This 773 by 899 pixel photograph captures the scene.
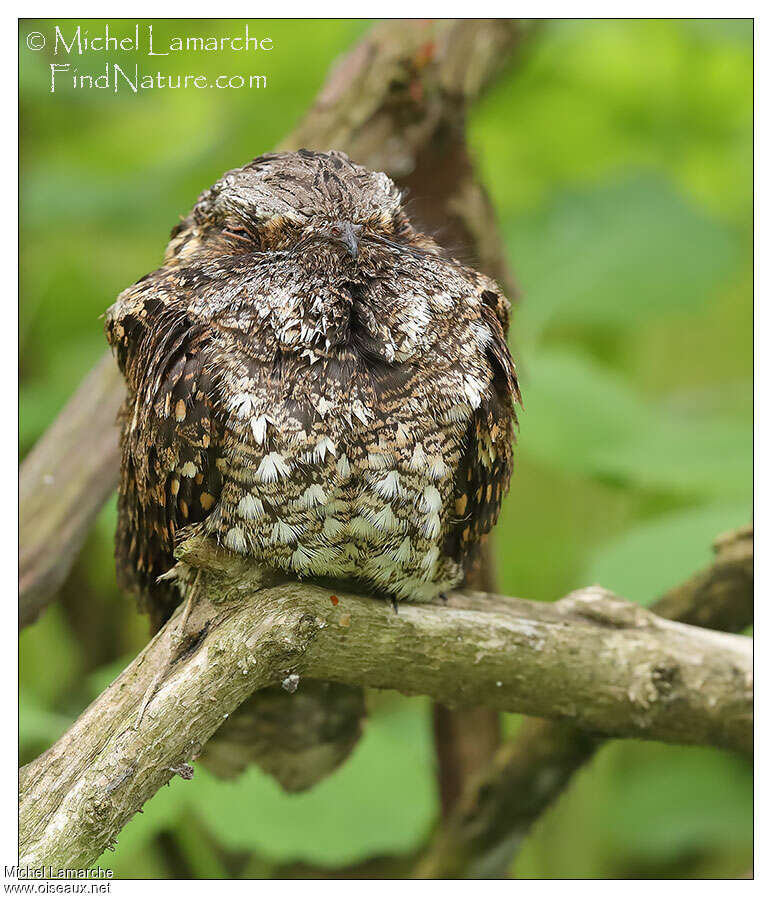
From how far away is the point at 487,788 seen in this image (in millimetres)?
1806

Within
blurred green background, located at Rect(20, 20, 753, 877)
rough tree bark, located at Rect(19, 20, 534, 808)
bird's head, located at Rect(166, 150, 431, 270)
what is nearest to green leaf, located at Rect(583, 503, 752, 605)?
blurred green background, located at Rect(20, 20, 753, 877)

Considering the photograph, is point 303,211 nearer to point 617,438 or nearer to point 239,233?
point 239,233

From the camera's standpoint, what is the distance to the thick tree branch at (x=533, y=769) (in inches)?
64.5

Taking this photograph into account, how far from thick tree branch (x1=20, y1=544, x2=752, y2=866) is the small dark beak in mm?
411

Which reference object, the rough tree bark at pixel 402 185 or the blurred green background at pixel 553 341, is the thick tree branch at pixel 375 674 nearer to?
the blurred green background at pixel 553 341

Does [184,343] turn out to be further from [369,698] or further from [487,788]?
[487,788]

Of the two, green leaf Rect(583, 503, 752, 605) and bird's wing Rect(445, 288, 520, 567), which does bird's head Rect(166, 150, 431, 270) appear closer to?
bird's wing Rect(445, 288, 520, 567)

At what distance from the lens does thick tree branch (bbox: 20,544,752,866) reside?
3.44 feet

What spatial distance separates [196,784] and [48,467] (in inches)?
25.0

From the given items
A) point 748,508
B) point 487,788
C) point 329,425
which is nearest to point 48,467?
point 329,425

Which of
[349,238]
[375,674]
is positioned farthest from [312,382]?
[375,674]

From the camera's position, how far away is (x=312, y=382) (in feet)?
3.61

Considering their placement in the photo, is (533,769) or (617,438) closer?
(533,769)

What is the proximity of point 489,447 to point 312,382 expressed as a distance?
26 centimetres
